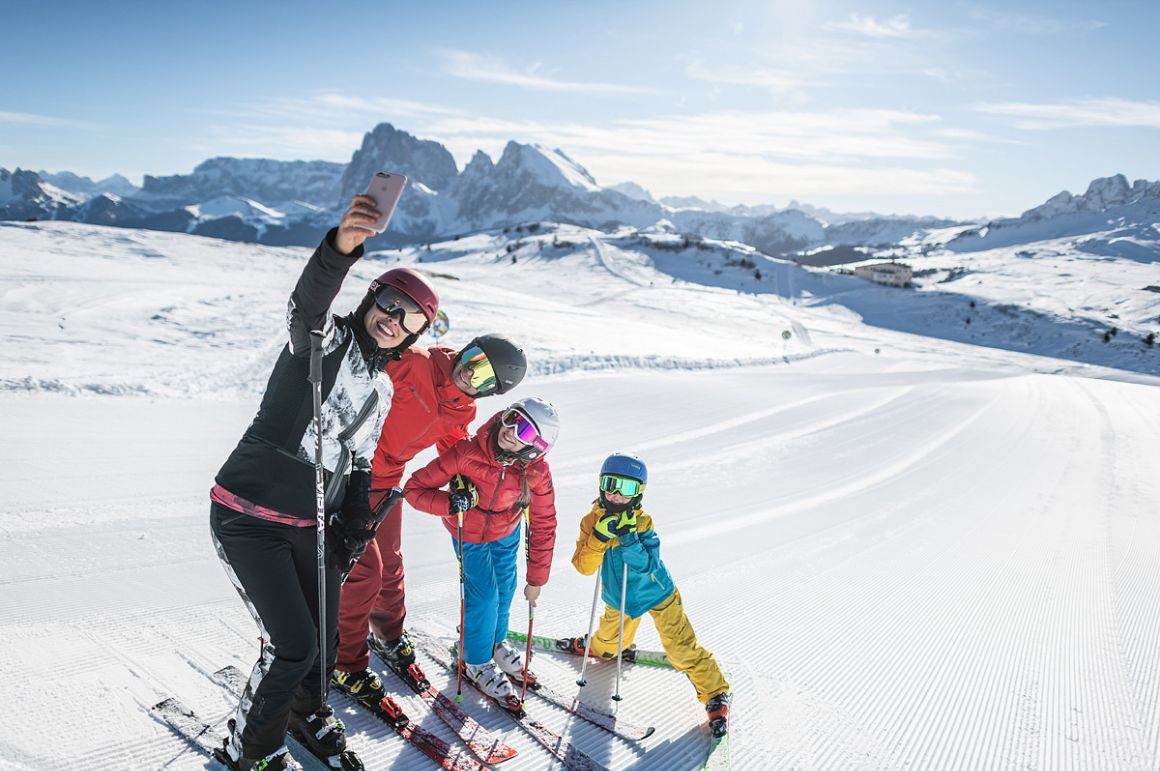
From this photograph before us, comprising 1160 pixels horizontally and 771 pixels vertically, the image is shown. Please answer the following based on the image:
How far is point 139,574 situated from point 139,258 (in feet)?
82.6

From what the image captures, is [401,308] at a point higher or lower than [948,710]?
higher

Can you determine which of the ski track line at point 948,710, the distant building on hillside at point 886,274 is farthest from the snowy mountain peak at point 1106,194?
the ski track line at point 948,710

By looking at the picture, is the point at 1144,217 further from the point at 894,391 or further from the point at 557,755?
the point at 557,755

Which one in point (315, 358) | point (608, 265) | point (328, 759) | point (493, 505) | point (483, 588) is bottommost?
point (328, 759)

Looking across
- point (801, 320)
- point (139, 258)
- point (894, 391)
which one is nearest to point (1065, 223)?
point (801, 320)

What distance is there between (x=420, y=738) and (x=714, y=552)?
13.6 feet

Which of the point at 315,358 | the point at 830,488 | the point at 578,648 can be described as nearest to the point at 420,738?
the point at 578,648

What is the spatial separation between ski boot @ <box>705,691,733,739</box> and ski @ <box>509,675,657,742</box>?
34cm

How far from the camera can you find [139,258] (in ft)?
81.4

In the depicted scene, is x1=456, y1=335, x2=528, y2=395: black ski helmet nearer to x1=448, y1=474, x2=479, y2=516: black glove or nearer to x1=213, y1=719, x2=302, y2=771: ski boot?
x1=448, y1=474, x2=479, y2=516: black glove

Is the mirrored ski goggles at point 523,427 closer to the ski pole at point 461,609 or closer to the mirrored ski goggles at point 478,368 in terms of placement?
the mirrored ski goggles at point 478,368

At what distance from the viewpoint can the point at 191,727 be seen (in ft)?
10.1

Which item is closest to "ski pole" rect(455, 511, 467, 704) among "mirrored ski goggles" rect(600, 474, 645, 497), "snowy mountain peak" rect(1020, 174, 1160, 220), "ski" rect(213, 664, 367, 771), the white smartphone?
"ski" rect(213, 664, 367, 771)

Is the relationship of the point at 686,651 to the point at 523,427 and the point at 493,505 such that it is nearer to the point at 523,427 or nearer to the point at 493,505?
the point at 493,505
